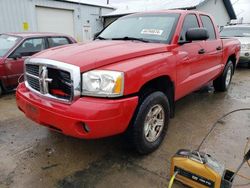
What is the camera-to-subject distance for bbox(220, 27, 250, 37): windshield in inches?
373

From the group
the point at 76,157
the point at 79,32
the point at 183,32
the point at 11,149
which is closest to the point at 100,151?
the point at 76,157

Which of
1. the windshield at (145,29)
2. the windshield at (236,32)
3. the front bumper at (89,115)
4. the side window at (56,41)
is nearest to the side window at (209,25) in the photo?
the windshield at (145,29)

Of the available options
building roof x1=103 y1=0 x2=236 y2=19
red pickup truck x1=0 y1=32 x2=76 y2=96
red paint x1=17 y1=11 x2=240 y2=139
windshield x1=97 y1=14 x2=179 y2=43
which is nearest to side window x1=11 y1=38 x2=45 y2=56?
red pickup truck x1=0 y1=32 x2=76 y2=96

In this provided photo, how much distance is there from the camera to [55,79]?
236cm

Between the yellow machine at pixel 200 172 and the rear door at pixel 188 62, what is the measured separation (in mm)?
1261

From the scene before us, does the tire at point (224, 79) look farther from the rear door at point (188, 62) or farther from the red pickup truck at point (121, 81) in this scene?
the red pickup truck at point (121, 81)

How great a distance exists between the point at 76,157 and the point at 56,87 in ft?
3.17

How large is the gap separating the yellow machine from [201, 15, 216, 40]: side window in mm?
2879

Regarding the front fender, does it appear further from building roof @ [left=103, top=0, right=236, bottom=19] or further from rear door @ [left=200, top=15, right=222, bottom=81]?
building roof @ [left=103, top=0, right=236, bottom=19]

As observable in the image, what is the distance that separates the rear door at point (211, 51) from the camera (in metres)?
4.03

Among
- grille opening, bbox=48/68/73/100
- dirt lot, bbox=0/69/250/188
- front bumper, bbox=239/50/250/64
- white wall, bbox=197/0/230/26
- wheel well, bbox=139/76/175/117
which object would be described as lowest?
dirt lot, bbox=0/69/250/188

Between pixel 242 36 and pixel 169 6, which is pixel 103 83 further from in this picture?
pixel 169 6

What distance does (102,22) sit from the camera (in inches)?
694

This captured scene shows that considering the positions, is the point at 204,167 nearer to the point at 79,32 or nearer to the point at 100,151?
the point at 100,151
